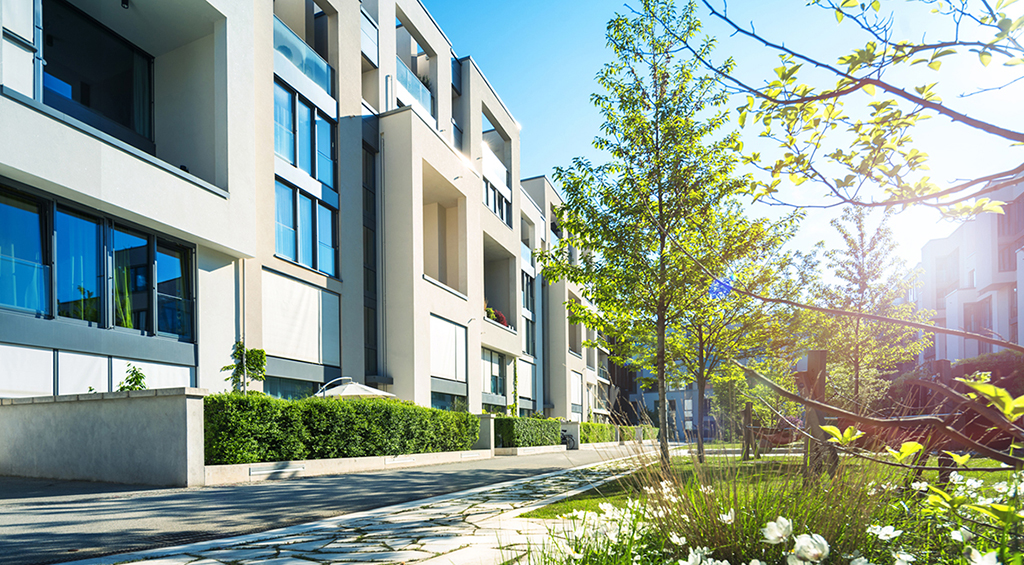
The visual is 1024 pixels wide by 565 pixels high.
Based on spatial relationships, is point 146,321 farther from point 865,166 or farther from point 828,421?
point 865,166

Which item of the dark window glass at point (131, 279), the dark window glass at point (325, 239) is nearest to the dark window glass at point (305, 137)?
the dark window glass at point (325, 239)

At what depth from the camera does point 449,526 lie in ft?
20.2

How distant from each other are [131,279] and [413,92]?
14629mm

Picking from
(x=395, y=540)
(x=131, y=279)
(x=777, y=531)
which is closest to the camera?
(x=777, y=531)

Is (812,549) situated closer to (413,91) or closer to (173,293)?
(173,293)

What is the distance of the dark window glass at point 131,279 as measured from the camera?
13102 millimetres

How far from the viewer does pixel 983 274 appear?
141 feet

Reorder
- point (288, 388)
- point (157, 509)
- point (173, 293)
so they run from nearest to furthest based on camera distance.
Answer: point (157, 509), point (173, 293), point (288, 388)

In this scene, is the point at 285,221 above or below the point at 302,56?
below

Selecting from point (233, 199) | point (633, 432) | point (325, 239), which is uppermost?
point (233, 199)

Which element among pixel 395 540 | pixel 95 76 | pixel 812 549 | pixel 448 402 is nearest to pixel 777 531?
pixel 812 549

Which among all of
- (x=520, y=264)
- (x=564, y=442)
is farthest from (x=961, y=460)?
(x=520, y=264)

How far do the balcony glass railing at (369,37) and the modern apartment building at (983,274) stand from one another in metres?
31.4

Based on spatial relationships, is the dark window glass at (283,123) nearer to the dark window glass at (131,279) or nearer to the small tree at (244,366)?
the dark window glass at (131,279)
